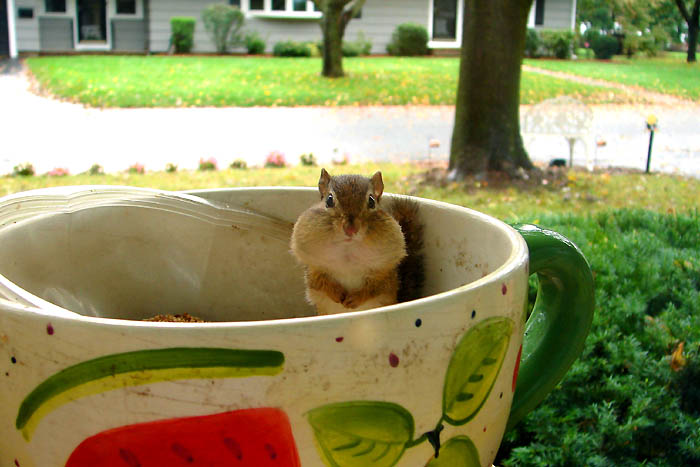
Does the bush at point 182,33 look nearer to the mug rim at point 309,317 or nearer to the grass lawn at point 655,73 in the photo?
the grass lawn at point 655,73

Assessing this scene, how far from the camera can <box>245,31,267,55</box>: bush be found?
2913mm

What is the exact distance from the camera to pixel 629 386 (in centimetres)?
79

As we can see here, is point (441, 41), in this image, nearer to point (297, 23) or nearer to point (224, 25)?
point (297, 23)

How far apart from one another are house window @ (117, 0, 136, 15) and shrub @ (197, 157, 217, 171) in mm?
579

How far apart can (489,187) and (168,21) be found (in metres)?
1.27

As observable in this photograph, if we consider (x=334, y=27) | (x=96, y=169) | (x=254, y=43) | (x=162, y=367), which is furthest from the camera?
(x=254, y=43)

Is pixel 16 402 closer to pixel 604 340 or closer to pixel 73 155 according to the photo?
pixel 604 340

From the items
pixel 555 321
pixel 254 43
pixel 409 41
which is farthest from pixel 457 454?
pixel 254 43

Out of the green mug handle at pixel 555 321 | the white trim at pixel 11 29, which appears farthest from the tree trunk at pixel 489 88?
the green mug handle at pixel 555 321

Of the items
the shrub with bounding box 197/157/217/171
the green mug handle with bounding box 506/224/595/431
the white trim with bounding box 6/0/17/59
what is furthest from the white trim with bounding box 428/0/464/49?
the green mug handle with bounding box 506/224/595/431

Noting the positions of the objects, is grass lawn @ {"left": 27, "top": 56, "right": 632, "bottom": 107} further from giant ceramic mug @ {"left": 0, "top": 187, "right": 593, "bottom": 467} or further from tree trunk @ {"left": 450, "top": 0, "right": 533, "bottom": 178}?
giant ceramic mug @ {"left": 0, "top": 187, "right": 593, "bottom": 467}

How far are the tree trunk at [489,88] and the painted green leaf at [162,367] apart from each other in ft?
6.53

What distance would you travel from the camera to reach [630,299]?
3.28ft

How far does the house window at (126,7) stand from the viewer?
90.6 inches
